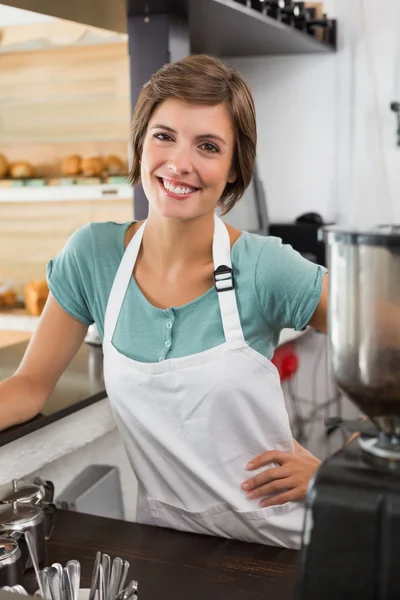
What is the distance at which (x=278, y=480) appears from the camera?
1322mm

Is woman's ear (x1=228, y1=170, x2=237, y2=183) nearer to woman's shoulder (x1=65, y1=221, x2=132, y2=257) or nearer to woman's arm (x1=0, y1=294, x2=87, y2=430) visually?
woman's shoulder (x1=65, y1=221, x2=132, y2=257)

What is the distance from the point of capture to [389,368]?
0.72m

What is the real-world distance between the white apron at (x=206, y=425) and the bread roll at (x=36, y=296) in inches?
66.7

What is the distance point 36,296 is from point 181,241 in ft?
5.75

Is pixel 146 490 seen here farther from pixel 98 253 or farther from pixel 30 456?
pixel 98 253

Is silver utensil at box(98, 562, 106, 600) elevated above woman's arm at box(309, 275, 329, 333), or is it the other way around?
woman's arm at box(309, 275, 329, 333)

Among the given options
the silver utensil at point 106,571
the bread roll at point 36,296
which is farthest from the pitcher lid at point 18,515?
the bread roll at point 36,296

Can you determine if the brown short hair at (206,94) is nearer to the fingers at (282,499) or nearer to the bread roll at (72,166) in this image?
the fingers at (282,499)

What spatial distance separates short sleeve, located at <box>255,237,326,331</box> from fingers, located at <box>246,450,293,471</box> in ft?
0.74

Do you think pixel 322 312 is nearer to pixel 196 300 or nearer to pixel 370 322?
pixel 196 300

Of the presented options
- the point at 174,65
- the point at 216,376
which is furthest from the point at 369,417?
the point at 174,65

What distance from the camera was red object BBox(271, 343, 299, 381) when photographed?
286 cm

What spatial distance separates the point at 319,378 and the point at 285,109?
1126mm

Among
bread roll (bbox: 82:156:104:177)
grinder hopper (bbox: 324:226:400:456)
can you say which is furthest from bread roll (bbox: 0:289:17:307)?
grinder hopper (bbox: 324:226:400:456)
